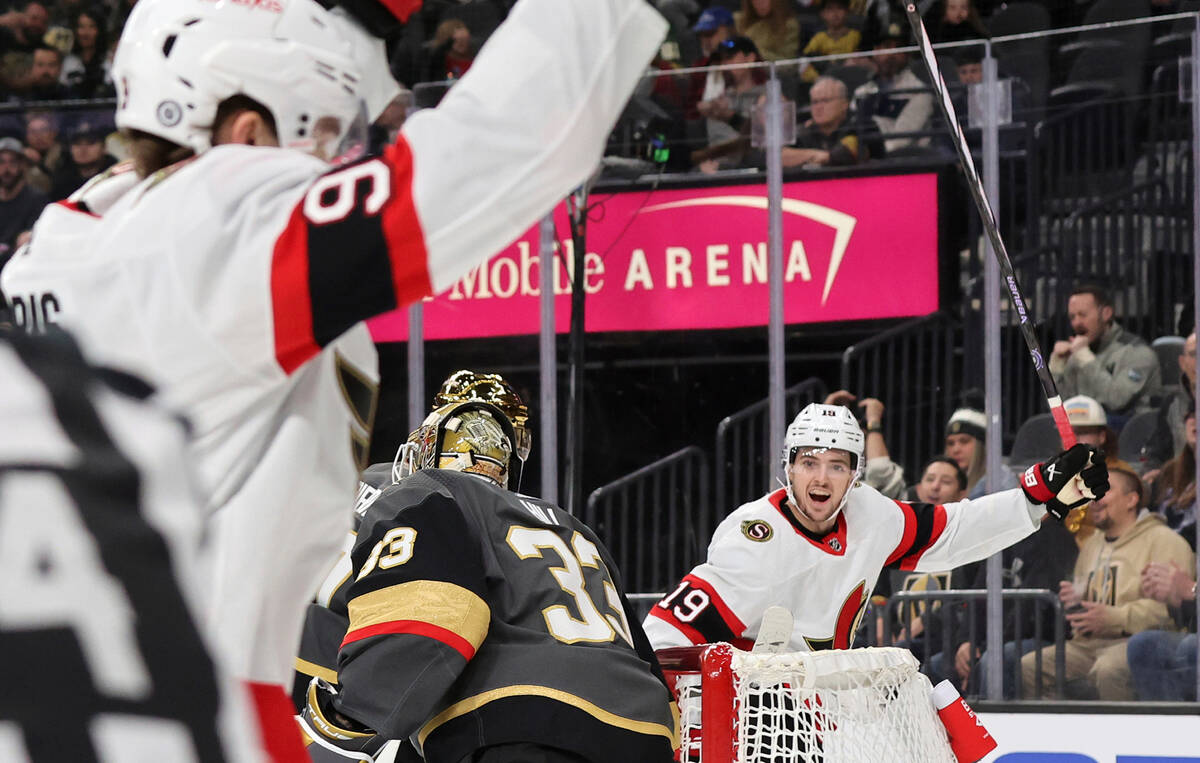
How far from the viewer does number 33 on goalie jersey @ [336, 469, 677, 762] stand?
7.65 feet

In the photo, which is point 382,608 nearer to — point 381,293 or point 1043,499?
point 381,293

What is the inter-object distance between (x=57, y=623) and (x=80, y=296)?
0.75ft

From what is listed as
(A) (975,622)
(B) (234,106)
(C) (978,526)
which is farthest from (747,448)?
(B) (234,106)

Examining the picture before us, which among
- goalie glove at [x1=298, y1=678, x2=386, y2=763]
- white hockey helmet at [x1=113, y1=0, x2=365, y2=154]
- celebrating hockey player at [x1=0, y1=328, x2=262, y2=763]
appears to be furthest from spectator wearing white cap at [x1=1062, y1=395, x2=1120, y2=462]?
celebrating hockey player at [x1=0, y1=328, x2=262, y2=763]

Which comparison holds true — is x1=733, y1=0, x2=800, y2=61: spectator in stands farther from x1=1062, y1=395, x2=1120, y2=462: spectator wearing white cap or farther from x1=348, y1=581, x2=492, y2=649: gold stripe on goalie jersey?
x1=348, y1=581, x2=492, y2=649: gold stripe on goalie jersey

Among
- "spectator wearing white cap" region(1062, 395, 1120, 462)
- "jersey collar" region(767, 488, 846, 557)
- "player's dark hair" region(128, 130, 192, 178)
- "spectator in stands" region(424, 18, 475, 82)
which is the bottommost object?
"jersey collar" region(767, 488, 846, 557)

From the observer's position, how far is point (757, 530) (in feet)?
13.5

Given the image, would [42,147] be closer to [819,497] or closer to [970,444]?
[819,497]

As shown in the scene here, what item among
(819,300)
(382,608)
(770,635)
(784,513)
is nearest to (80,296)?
(382,608)

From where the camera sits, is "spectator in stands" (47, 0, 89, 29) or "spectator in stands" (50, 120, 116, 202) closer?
"spectator in stands" (50, 120, 116, 202)

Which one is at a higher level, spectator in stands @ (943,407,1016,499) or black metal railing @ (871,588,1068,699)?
spectator in stands @ (943,407,1016,499)

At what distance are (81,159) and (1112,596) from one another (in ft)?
13.1

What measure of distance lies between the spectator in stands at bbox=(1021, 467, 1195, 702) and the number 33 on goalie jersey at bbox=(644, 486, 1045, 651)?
0.69 m

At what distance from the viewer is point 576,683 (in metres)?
2.37
